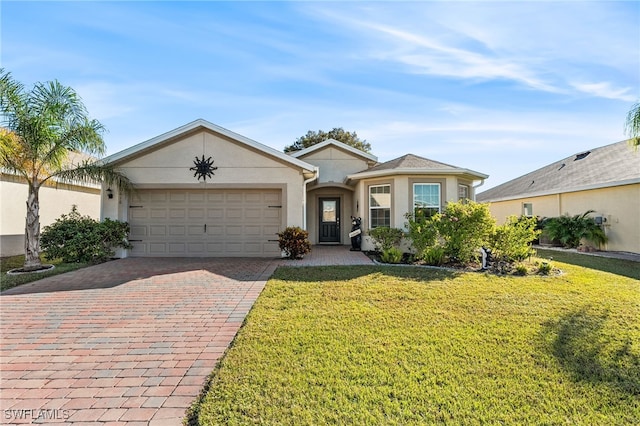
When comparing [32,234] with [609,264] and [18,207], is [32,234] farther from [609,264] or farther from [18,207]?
[609,264]

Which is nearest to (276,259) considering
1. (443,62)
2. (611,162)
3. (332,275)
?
(332,275)

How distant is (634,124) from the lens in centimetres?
732

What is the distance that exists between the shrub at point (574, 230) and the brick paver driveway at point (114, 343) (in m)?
13.7

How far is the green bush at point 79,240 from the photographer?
9.62 meters

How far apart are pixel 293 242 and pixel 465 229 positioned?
522 centimetres

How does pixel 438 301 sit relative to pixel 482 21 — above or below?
below

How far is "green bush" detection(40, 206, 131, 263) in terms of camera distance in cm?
962

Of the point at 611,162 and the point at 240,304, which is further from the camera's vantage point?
the point at 611,162

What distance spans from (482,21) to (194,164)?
9.49 m

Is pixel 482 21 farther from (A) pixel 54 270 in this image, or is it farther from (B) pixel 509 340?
(A) pixel 54 270

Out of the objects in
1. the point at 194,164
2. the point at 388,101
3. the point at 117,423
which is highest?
the point at 388,101

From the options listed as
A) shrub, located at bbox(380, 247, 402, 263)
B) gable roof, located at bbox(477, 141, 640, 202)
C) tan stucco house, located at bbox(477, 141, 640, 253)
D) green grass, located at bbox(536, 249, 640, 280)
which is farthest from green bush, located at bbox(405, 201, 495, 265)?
gable roof, located at bbox(477, 141, 640, 202)

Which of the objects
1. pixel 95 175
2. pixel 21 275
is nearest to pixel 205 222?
pixel 95 175

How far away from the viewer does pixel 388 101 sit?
1299cm
